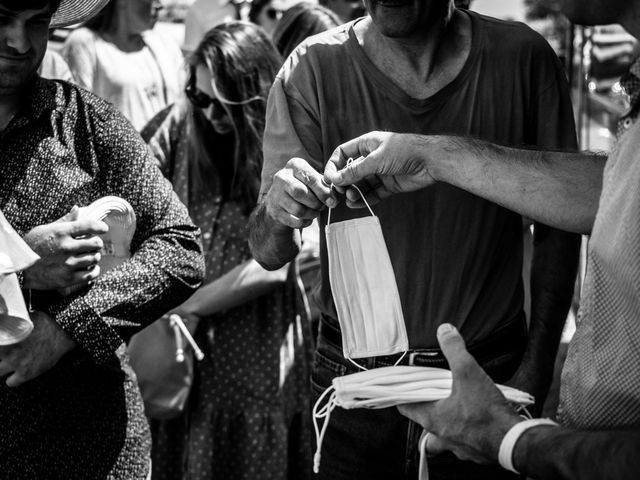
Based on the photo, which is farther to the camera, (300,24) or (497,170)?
(300,24)

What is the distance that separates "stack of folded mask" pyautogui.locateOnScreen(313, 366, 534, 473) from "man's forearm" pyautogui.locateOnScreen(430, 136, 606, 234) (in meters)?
0.45

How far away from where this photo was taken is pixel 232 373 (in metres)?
3.72

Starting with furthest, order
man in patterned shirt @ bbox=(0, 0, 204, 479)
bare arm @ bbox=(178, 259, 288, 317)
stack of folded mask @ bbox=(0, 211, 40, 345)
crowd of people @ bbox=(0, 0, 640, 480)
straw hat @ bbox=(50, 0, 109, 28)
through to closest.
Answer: bare arm @ bbox=(178, 259, 288, 317)
straw hat @ bbox=(50, 0, 109, 28)
man in patterned shirt @ bbox=(0, 0, 204, 479)
stack of folded mask @ bbox=(0, 211, 40, 345)
crowd of people @ bbox=(0, 0, 640, 480)

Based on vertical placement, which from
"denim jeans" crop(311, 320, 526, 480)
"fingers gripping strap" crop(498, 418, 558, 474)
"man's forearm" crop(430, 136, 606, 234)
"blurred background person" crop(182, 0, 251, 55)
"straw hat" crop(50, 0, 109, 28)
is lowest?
"denim jeans" crop(311, 320, 526, 480)

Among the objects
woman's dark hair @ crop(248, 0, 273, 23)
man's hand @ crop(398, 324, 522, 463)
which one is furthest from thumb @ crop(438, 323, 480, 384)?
woman's dark hair @ crop(248, 0, 273, 23)

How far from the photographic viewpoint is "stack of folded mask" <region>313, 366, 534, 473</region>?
194cm

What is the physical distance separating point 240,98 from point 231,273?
0.68m

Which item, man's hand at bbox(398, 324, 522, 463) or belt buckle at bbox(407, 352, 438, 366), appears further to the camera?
belt buckle at bbox(407, 352, 438, 366)

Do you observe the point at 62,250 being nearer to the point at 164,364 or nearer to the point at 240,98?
the point at 164,364

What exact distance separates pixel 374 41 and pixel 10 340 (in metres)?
1.28

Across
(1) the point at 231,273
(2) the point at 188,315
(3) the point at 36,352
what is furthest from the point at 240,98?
(3) the point at 36,352

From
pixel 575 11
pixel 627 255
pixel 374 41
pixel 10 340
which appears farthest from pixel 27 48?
pixel 627 255

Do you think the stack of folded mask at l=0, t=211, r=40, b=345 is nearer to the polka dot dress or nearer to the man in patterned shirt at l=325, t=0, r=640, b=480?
the man in patterned shirt at l=325, t=0, r=640, b=480

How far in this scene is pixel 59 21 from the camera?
9.31 ft
